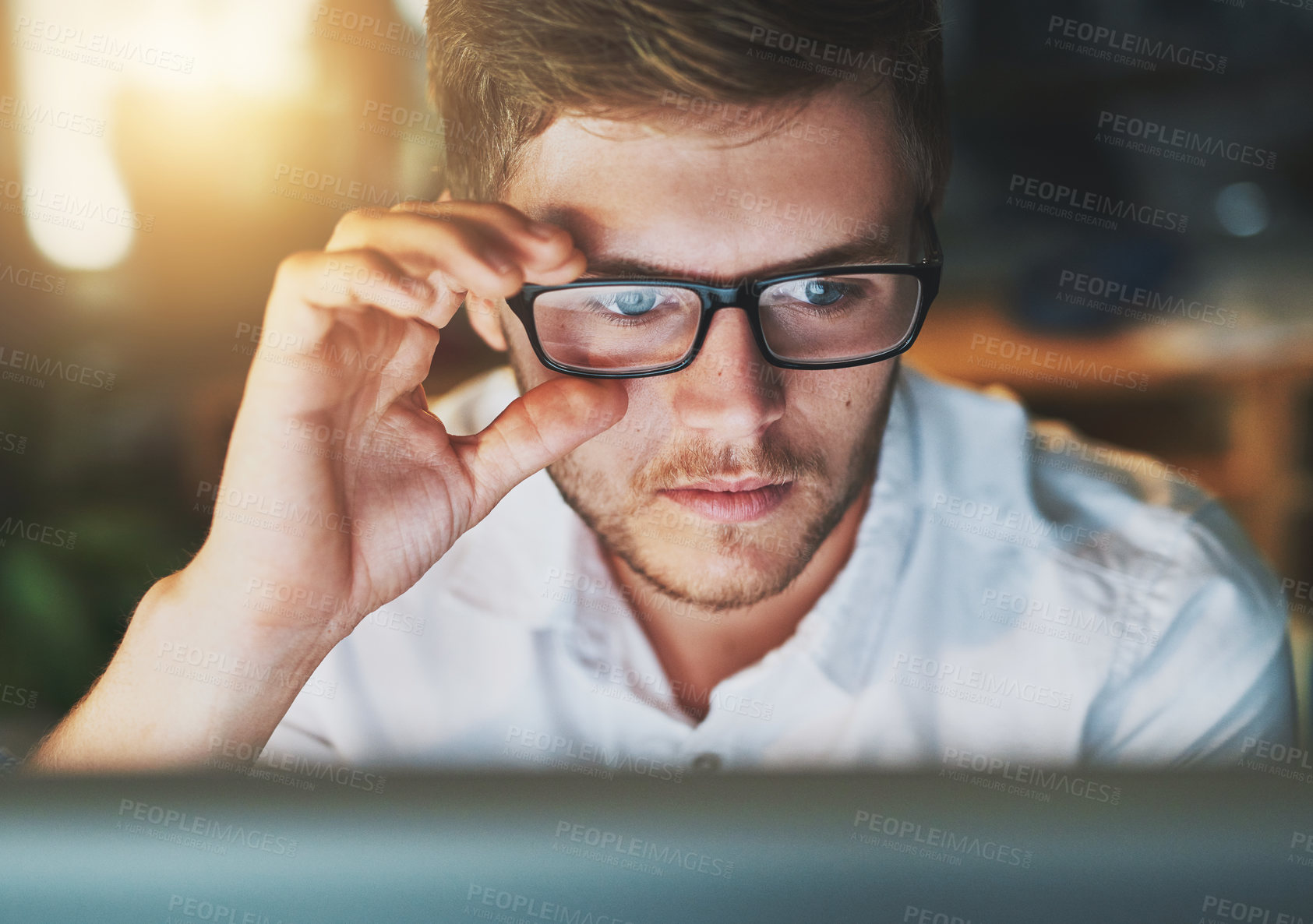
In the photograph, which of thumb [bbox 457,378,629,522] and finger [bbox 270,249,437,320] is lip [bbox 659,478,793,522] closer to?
thumb [bbox 457,378,629,522]

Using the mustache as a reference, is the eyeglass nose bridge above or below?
above

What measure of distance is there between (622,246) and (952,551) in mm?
467

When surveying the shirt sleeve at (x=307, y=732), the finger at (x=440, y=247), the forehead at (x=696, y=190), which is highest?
the forehead at (x=696, y=190)

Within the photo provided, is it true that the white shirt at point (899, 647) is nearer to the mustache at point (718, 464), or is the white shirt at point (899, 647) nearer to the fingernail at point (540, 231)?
the mustache at point (718, 464)

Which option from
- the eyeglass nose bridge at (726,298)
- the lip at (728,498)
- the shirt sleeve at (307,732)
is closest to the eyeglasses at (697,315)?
the eyeglass nose bridge at (726,298)

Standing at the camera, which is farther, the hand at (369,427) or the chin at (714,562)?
the chin at (714,562)

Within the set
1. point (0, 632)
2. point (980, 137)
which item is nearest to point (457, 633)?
point (0, 632)

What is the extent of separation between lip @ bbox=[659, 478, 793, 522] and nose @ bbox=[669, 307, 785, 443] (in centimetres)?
5

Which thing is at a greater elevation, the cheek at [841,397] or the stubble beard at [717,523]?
the cheek at [841,397]

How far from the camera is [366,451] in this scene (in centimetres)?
55

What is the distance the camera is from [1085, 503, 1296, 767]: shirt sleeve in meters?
0.73

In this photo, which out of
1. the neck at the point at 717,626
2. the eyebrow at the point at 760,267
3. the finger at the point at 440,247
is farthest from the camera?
the neck at the point at 717,626

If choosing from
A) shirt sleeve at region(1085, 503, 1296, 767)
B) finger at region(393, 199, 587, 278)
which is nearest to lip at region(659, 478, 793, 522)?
finger at region(393, 199, 587, 278)

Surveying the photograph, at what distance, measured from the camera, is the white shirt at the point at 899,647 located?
0.75 metres
